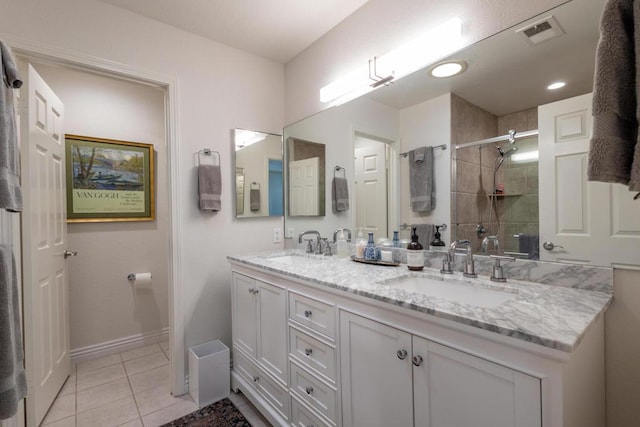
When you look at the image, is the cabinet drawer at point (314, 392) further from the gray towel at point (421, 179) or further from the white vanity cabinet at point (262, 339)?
the gray towel at point (421, 179)

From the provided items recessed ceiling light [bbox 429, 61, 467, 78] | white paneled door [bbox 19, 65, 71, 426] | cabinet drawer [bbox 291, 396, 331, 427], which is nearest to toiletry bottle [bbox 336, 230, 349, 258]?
cabinet drawer [bbox 291, 396, 331, 427]

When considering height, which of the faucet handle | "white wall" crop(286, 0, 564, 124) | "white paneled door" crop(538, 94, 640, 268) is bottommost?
the faucet handle

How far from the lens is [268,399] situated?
5.45 feet

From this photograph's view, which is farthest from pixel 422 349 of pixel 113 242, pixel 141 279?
pixel 113 242

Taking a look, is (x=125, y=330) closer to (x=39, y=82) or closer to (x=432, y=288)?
(x=39, y=82)

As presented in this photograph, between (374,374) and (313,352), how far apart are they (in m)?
0.36

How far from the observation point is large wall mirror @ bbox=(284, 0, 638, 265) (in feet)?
3.63

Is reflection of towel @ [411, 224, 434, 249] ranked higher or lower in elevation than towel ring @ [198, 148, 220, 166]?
lower

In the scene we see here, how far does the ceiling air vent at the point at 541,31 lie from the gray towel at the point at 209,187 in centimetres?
186

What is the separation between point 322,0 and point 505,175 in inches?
57.9

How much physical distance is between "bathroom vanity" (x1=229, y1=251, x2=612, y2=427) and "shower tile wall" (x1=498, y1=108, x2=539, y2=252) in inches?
8.6

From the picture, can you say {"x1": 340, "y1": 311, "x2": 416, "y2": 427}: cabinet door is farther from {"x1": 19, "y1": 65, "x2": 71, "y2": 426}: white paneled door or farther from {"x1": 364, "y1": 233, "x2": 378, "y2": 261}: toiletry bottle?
{"x1": 19, "y1": 65, "x2": 71, "y2": 426}: white paneled door

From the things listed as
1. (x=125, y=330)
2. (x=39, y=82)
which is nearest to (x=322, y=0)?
(x=39, y=82)

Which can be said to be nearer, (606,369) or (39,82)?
(606,369)
